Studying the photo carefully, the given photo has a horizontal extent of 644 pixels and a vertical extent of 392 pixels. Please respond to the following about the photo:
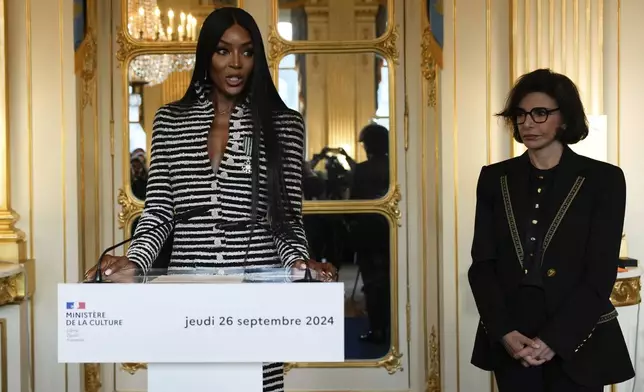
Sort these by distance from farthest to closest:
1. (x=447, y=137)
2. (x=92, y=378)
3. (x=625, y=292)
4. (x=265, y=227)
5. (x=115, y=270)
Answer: (x=92, y=378) < (x=447, y=137) < (x=625, y=292) < (x=265, y=227) < (x=115, y=270)

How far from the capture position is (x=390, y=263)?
151 inches

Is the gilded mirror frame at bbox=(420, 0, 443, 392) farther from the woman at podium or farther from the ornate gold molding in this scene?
the woman at podium

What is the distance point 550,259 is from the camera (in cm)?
Result: 208

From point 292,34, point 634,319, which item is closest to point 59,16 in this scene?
point 292,34

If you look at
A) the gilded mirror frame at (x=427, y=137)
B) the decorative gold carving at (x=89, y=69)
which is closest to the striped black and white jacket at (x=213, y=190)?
the gilded mirror frame at (x=427, y=137)

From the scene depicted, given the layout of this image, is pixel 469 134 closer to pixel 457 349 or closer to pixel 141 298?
pixel 457 349

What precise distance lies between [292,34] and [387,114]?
2.02 feet

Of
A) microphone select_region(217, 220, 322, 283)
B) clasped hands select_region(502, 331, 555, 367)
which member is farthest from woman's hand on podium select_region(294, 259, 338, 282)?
clasped hands select_region(502, 331, 555, 367)

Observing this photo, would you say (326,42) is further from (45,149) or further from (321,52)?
(45,149)

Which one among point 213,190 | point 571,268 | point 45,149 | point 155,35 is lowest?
point 571,268

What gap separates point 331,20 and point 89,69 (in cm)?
119

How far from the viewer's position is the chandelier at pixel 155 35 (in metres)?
3.77

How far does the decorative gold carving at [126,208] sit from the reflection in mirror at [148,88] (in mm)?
84

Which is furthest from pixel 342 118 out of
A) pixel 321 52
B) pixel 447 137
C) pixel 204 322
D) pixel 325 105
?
pixel 204 322
